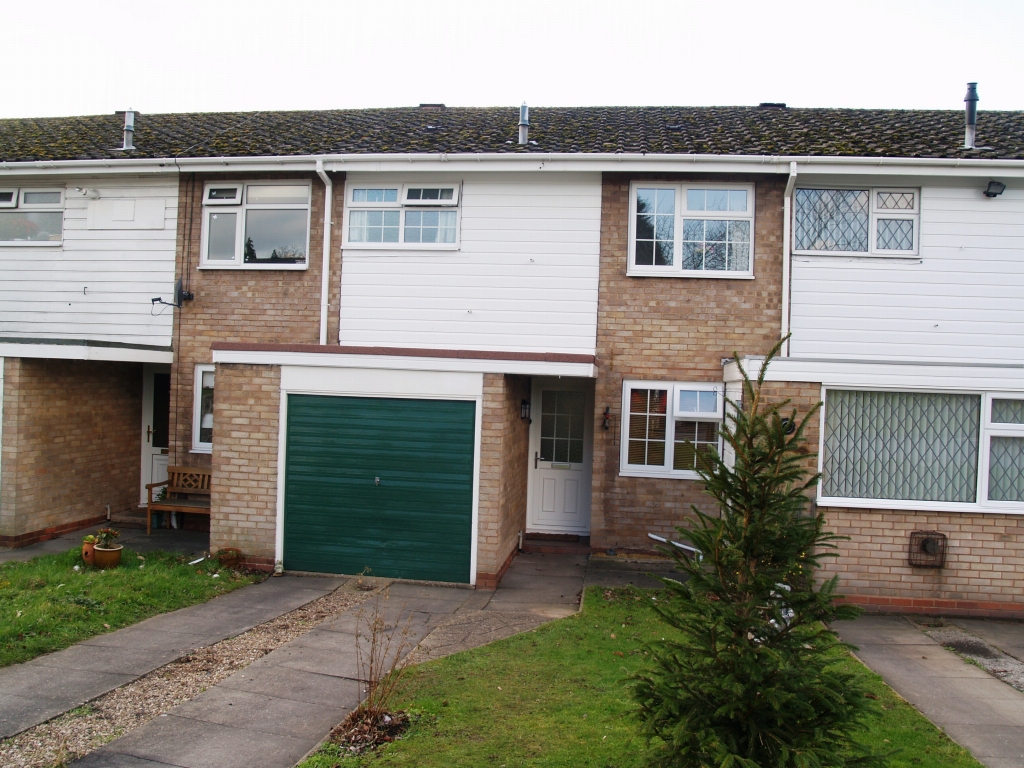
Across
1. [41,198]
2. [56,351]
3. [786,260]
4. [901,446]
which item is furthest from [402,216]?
[901,446]

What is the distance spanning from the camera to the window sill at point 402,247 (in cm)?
1063

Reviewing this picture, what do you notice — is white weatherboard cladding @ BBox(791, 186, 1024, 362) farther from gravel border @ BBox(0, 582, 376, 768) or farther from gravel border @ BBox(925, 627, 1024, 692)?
gravel border @ BBox(0, 582, 376, 768)

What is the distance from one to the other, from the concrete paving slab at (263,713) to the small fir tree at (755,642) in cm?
246

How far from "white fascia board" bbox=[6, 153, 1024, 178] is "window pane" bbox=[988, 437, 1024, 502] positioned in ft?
11.9

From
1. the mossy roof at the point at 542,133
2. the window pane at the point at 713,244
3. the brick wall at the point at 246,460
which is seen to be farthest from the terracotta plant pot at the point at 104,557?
the window pane at the point at 713,244

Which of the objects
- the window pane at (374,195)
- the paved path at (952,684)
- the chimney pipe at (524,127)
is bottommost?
the paved path at (952,684)

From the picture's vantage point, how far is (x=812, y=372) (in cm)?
851

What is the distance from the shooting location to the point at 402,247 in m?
10.7

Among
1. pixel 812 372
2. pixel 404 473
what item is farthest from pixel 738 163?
pixel 404 473

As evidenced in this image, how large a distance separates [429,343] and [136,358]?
14.1ft

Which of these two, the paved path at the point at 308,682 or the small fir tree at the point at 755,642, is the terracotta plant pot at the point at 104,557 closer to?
the paved path at the point at 308,682

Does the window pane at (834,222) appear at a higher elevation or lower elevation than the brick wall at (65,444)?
higher

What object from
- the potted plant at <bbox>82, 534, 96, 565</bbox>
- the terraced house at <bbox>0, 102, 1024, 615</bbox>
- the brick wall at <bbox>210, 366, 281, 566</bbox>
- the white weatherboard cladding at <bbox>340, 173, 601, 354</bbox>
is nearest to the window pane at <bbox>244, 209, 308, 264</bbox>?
the terraced house at <bbox>0, 102, 1024, 615</bbox>

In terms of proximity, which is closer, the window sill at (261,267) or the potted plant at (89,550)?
the potted plant at (89,550)
